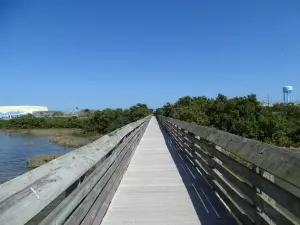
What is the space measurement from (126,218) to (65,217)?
2.07 metres

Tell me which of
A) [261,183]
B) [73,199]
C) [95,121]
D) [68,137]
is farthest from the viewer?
[95,121]

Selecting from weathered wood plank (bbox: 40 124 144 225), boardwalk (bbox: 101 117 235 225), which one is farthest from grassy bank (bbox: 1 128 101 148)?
weathered wood plank (bbox: 40 124 144 225)

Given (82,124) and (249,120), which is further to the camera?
(82,124)

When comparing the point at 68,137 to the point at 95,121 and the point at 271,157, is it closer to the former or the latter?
the point at 95,121

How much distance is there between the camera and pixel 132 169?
8.48 metres

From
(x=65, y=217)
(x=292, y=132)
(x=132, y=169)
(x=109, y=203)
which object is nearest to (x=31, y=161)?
(x=132, y=169)

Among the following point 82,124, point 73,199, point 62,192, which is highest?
point 62,192

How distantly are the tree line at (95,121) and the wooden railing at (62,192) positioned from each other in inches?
4416

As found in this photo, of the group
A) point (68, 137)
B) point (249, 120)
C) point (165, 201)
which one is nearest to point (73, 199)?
point (165, 201)

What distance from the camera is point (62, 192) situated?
2336 mm

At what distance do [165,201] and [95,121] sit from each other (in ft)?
411

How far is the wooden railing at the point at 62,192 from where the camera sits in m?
1.62

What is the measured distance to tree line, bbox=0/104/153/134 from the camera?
412 feet

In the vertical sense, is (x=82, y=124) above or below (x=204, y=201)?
below
